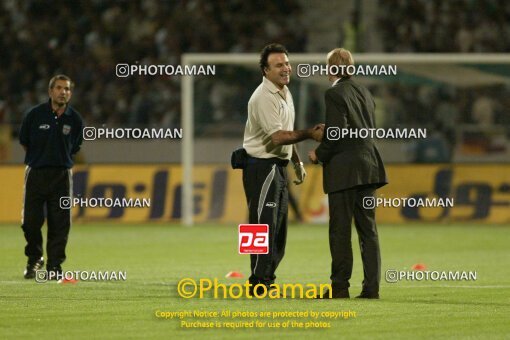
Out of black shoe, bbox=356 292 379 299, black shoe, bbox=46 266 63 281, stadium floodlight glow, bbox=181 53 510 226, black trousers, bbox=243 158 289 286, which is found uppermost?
stadium floodlight glow, bbox=181 53 510 226

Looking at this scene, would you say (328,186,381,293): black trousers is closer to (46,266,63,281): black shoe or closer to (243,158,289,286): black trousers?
(243,158,289,286): black trousers

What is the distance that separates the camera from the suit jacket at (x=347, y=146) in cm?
1159

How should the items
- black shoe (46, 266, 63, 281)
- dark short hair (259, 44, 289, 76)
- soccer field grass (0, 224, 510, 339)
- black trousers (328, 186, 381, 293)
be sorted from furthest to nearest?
black shoe (46, 266, 63, 281)
dark short hair (259, 44, 289, 76)
black trousers (328, 186, 381, 293)
soccer field grass (0, 224, 510, 339)

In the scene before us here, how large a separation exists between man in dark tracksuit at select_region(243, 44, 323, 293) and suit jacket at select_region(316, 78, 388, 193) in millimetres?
520

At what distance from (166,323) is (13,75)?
21673 millimetres

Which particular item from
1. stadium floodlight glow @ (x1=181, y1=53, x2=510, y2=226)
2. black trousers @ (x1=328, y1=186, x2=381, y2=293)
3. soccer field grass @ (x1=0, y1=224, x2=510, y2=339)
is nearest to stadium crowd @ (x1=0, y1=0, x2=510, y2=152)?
stadium floodlight glow @ (x1=181, y1=53, x2=510, y2=226)

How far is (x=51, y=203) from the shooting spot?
14.2m

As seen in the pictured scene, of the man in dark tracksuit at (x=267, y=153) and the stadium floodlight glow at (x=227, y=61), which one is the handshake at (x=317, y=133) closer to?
the man in dark tracksuit at (x=267, y=153)

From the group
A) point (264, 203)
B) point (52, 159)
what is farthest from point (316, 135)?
point (52, 159)

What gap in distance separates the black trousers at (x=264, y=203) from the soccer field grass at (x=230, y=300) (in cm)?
58

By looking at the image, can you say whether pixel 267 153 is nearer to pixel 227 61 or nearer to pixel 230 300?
pixel 230 300

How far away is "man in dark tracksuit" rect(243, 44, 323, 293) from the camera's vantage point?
12.0 m

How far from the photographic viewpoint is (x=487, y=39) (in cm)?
3003

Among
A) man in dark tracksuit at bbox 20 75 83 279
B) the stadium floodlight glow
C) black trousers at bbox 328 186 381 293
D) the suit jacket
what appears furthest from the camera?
the stadium floodlight glow
